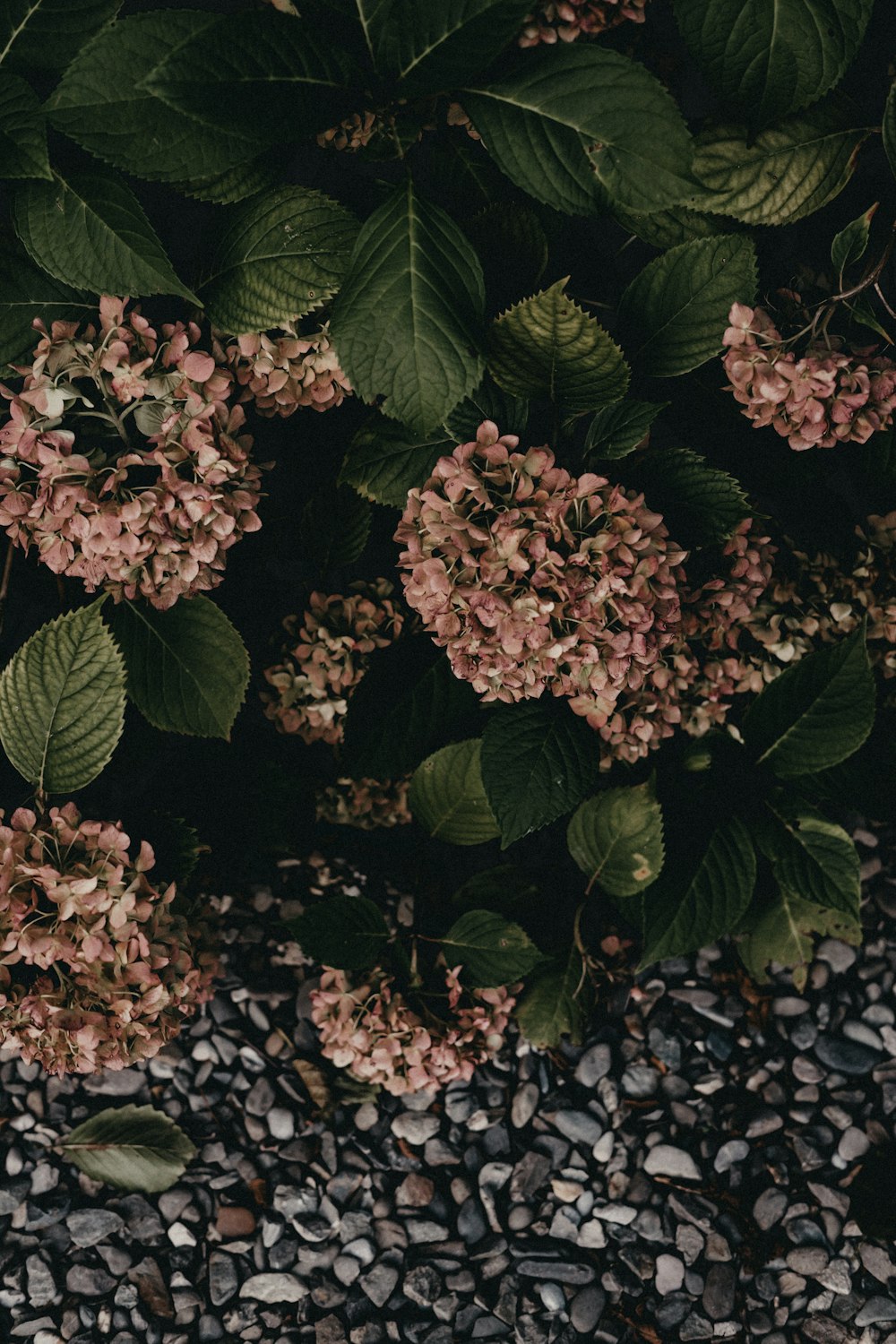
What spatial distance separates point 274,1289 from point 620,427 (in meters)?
1.52

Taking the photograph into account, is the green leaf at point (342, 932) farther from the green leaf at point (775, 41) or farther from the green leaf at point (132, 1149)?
the green leaf at point (775, 41)

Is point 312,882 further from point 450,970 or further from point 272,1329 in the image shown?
point 272,1329

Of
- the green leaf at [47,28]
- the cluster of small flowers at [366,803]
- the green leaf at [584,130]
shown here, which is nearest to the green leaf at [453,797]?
the cluster of small flowers at [366,803]

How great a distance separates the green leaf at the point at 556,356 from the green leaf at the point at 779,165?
0.24m

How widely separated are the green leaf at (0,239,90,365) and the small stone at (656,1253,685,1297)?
1730mm

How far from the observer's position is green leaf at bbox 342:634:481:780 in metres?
1.63

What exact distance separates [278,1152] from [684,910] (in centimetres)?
88

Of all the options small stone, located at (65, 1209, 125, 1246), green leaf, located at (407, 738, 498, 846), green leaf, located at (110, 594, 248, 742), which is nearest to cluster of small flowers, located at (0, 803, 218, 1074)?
green leaf, located at (110, 594, 248, 742)

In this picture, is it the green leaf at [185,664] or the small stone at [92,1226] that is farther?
the small stone at [92,1226]

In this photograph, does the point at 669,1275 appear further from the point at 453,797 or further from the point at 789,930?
the point at 453,797

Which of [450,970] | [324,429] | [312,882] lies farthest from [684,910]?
[324,429]

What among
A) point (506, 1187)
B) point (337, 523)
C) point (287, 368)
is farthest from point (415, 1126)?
point (287, 368)

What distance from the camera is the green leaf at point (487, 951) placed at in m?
1.63

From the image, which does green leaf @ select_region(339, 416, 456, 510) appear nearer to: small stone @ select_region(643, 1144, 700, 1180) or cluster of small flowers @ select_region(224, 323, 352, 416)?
cluster of small flowers @ select_region(224, 323, 352, 416)
